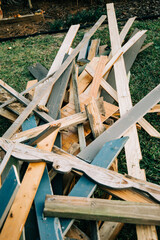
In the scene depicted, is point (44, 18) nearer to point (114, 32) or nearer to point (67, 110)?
point (114, 32)

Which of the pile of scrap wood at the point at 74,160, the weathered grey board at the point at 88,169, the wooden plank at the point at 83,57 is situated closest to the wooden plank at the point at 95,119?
the pile of scrap wood at the point at 74,160

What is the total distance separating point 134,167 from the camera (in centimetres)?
238

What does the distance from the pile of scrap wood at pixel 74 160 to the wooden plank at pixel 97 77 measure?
16 millimetres

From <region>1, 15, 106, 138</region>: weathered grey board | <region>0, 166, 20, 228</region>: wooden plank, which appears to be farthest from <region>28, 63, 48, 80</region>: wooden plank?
<region>0, 166, 20, 228</region>: wooden plank

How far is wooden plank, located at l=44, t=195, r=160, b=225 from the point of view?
5.49 feet

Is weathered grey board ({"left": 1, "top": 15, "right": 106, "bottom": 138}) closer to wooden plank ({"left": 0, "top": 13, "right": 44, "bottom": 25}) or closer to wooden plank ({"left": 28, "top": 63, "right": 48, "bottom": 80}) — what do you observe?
wooden plank ({"left": 28, "top": 63, "right": 48, "bottom": 80})

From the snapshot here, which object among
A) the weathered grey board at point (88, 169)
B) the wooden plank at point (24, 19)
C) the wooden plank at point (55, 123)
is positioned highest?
the wooden plank at point (24, 19)

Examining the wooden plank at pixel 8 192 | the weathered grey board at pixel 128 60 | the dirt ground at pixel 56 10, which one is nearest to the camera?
the wooden plank at pixel 8 192

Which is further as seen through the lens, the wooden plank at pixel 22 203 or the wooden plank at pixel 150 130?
the wooden plank at pixel 150 130

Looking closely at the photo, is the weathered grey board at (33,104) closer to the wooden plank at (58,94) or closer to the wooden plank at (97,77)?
the wooden plank at (58,94)

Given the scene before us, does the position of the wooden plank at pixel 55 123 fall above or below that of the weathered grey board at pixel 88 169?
above

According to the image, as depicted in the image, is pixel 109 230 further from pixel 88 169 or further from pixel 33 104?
pixel 33 104

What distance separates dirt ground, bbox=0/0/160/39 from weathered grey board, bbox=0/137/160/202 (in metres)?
5.48

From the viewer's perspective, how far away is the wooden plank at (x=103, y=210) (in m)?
1.67
